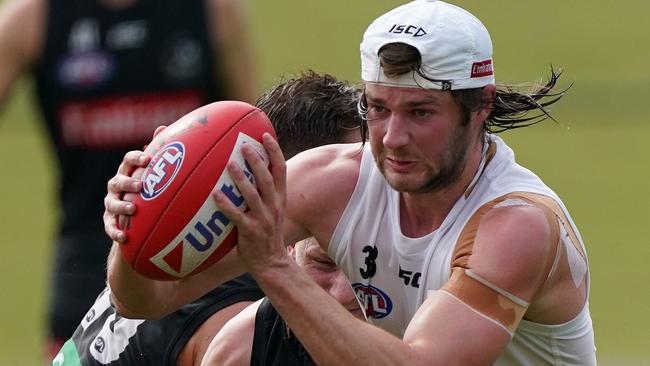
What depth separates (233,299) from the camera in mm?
5336

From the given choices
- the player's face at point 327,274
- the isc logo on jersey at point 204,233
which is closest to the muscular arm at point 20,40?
the player's face at point 327,274

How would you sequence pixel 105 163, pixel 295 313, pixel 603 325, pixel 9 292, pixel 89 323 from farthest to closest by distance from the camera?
1. pixel 9 292
2. pixel 603 325
3. pixel 105 163
4. pixel 89 323
5. pixel 295 313

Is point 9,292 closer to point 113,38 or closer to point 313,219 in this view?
point 113,38

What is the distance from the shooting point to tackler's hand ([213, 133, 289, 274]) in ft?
13.9

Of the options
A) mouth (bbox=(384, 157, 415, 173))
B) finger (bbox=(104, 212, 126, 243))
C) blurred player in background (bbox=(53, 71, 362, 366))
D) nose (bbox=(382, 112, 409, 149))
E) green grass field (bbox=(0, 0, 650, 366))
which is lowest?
green grass field (bbox=(0, 0, 650, 366))

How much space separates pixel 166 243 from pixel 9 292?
833 centimetres

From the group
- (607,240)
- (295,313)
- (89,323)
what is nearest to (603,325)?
(607,240)

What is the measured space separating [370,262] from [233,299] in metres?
0.59

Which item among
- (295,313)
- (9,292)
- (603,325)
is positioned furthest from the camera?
(9,292)

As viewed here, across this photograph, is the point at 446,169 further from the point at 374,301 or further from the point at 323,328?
the point at 323,328

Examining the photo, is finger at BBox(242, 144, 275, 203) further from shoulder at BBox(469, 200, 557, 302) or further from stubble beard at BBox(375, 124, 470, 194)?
shoulder at BBox(469, 200, 557, 302)

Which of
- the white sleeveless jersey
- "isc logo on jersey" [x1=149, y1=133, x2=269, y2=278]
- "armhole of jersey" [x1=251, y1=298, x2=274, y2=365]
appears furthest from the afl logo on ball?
the white sleeveless jersey

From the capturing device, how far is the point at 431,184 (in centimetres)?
475

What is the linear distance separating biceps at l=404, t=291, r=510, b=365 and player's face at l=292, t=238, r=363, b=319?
79 centimetres
